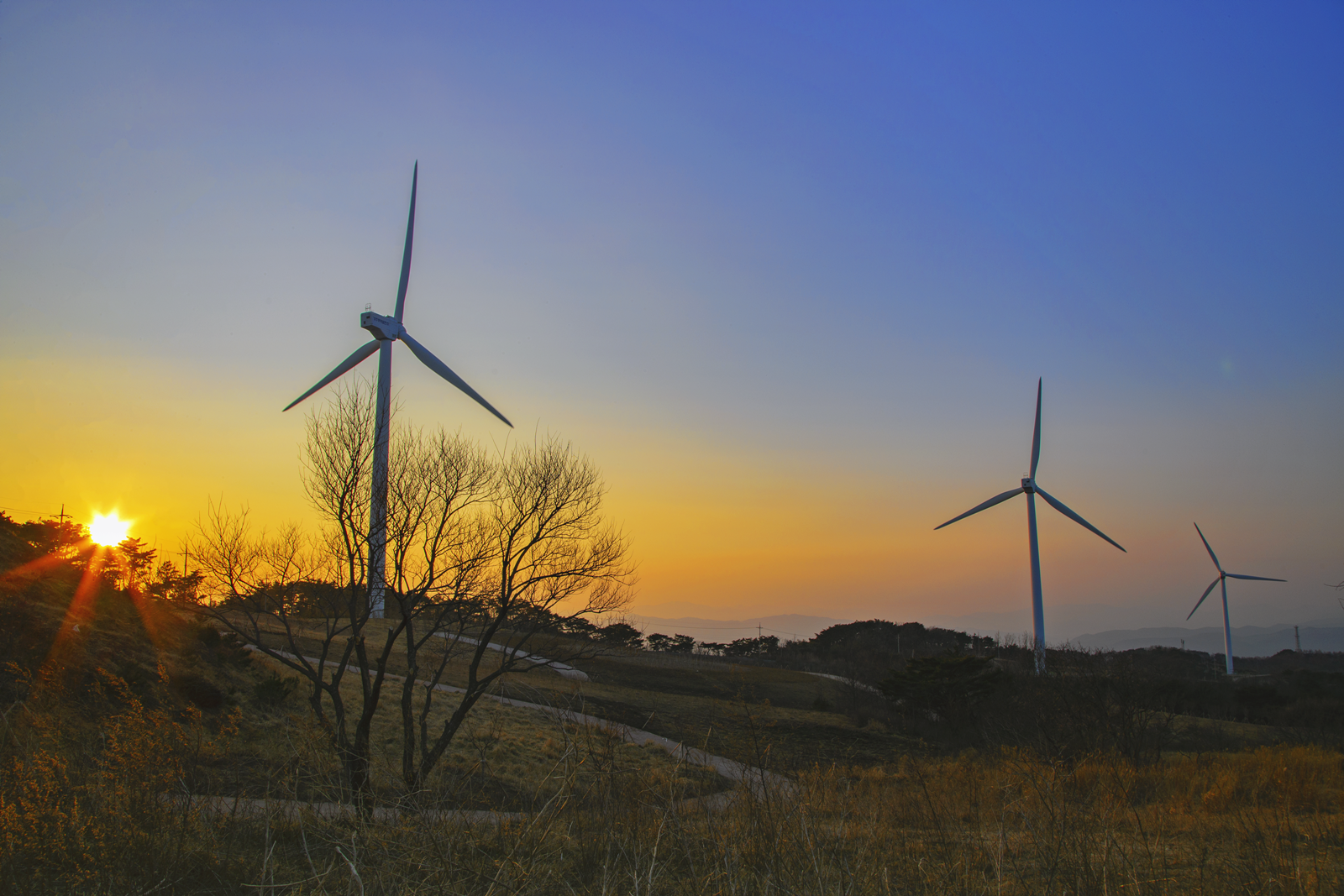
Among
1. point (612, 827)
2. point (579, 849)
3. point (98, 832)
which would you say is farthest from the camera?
point (579, 849)

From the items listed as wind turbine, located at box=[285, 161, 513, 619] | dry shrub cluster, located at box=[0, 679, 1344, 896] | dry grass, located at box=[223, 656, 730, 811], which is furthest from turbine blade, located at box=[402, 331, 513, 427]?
dry shrub cluster, located at box=[0, 679, 1344, 896]

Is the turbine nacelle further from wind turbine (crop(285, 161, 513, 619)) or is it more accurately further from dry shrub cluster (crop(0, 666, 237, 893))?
dry shrub cluster (crop(0, 666, 237, 893))

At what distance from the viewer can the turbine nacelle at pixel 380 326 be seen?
3550 cm

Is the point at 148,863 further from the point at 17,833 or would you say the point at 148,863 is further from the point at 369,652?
the point at 369,652

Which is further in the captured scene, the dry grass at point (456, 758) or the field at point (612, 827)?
the dry grass at point (456, 758)

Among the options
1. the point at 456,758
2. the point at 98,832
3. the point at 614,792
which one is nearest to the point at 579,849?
the point at 614,792

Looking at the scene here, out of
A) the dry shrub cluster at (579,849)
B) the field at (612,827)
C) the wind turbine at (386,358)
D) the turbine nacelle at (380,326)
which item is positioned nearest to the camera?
the dry shrub cluster at (579,849)

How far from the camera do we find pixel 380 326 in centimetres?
3566

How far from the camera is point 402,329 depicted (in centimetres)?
3666

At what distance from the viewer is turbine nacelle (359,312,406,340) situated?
35500mm

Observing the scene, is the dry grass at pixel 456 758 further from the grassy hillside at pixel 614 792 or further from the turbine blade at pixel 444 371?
the turbine blade at pixel 444 371

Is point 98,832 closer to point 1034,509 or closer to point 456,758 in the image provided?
point 456,758

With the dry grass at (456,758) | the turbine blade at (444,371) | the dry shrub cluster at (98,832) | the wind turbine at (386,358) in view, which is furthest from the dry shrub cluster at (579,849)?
the turbine blade at (444,371)

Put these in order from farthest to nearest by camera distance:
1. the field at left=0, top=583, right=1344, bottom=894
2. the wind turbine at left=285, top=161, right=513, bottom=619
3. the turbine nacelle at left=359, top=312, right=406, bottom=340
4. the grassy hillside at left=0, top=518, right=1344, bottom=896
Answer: the turbine nacelle at left=359, top=312, right=406, bottom=340
the wind turbine at left=285, top=161, right=513, bottom=619
the grassy hillside at left=0, top=518, right=1344, bottom=896
the field at left=0, top=583, right=1344, bottom=894
